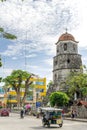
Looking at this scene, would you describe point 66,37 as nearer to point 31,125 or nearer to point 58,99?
point 58,99

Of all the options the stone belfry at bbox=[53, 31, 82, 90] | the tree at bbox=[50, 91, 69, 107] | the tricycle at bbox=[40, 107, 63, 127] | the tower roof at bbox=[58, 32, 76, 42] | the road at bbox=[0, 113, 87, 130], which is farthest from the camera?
the tower roof at bbox=[58, 32, 76, 42]

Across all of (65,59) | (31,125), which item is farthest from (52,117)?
(65,59)

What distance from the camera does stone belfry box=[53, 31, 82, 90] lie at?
75.9 m

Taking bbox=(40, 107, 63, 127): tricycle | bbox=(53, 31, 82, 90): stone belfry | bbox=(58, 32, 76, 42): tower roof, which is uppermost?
bbox=(58, 32, 76, 42): tower roof

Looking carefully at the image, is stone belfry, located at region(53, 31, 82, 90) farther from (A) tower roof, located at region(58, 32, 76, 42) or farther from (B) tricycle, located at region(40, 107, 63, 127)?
(B) tricycle, located at region(40, 107, 63, 127)

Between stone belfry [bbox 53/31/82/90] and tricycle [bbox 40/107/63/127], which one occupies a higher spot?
stone belfry [bbox 53/31/82/90]

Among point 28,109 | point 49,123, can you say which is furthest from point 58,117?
point 28,109

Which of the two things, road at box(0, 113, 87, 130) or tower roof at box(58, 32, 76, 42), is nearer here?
road at box(0, 113, 87, 130)

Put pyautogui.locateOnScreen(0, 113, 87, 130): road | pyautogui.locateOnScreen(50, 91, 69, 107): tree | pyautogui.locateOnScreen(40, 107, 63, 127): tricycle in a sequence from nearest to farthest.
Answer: pyautogui.locateOnScreen(0, 113, 87, 130): road → pyautogui.locateOnScreen(40, 107, 63, 127): tricycle → pyautogui.locateOnScreen(50, 91, 69, 107): tree

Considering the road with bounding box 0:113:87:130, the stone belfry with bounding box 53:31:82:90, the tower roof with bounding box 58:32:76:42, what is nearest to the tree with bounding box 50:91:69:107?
the stone belfry with bounding box 53:31:82:90

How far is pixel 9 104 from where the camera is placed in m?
109

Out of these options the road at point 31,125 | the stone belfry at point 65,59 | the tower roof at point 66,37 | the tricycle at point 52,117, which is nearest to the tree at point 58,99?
the stone belfry at point 65,59

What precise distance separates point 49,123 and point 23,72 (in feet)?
175

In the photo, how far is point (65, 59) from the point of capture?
7650 cm
